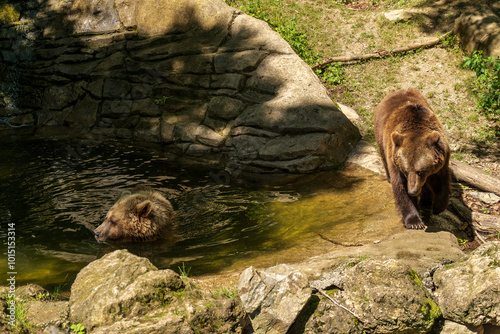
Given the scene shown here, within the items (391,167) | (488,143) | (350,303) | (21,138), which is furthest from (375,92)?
(21,138)

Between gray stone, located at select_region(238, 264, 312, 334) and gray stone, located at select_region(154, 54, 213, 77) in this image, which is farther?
gray stone, located at select_region(154, 54, 213, 77)

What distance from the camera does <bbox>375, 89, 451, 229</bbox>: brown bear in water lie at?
17.7ft

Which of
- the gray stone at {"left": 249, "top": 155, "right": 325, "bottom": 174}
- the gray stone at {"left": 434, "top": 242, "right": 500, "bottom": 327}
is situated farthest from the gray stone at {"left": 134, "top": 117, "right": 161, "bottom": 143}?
the gray stone at {"left": 434, "top": 242, "right": 500, "bottom": 327}

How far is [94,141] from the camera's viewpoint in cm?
999

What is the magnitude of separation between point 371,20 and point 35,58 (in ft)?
29.5

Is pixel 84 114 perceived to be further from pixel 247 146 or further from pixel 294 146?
pixel 294 146

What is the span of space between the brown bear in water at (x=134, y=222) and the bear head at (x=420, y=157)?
339cm

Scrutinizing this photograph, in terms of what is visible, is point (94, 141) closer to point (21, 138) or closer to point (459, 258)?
point (21, 138)

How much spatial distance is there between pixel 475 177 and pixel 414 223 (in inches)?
87.6

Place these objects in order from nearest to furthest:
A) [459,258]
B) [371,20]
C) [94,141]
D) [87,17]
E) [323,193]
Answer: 1. [459,258]
2. [323,193]
3. [94,141]
4. [87,17]
5. [371,20]

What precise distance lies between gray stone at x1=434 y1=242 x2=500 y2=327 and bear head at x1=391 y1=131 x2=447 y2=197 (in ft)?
4.53

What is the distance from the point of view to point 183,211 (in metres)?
7.11

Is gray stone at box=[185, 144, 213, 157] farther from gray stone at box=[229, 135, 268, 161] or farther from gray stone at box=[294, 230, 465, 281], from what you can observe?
gray stone at box=[294, 230, 465, 281]

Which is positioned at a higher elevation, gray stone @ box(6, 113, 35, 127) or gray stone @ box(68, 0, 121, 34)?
gray stone @ box(68, 0, 121, 34)
